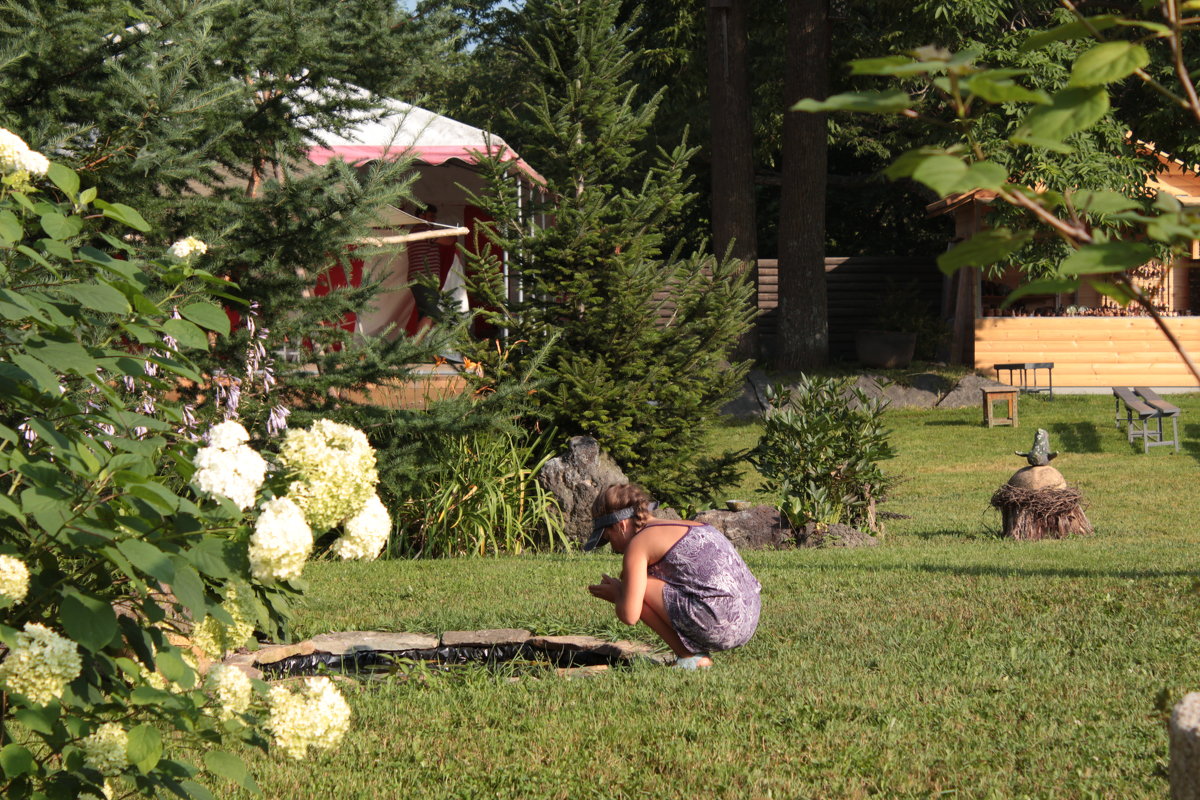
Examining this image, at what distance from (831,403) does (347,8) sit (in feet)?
15.9

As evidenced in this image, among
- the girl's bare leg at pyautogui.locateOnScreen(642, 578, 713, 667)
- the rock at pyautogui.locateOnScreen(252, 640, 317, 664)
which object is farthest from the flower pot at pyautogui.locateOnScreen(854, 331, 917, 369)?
the rock at pyautogui.locateOnScreen(252, 640, 317, 664)

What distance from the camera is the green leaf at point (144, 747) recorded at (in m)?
2.24

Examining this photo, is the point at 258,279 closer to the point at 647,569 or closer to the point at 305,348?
the point at 305,348

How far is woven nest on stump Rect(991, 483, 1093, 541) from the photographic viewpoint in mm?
9820

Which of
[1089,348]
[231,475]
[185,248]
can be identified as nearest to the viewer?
[231,475]

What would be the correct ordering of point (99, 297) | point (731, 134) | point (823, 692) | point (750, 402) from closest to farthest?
point (99, 297), point (823, 692), point (750, 402), point (731, 134)

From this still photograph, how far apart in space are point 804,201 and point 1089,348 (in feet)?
19.2

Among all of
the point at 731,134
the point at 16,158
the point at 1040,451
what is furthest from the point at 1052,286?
the point at 731,134

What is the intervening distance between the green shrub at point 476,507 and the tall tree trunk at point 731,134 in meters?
11.5

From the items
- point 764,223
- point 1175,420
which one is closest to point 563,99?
point 1175,420

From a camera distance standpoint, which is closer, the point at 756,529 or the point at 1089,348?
the point at 756,529

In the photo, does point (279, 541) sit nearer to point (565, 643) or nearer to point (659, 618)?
point (659, 618)

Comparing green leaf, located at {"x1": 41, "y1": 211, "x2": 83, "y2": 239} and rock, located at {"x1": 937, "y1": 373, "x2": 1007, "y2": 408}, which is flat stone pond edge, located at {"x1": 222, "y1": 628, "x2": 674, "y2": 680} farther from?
rock, located at {"x1": 937, "y1": 373, "x2": 1007, "y2": 408}

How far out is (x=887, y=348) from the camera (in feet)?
71.7
